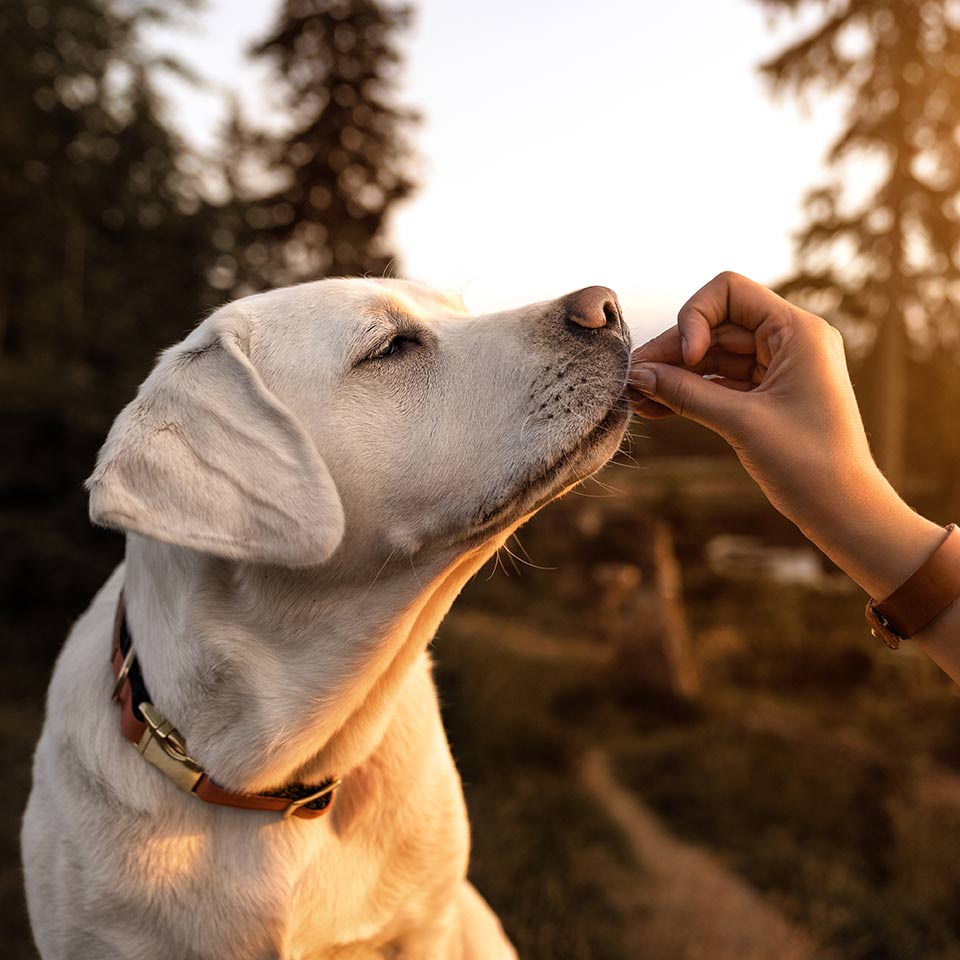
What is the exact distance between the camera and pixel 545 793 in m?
6.06

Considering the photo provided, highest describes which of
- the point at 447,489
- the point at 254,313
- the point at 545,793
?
the point at 254,313

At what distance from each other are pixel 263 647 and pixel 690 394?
1.25 m

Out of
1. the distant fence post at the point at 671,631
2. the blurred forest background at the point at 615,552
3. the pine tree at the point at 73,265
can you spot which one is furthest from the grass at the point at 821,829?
the pine tree at the point at 73,265

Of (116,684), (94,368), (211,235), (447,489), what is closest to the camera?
(447,489)

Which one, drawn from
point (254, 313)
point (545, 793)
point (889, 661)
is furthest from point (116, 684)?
point (889, 661)

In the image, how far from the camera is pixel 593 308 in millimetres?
2164

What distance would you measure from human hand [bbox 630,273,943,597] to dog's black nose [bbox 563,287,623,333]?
25 centimetres

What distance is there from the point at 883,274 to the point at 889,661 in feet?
15.7

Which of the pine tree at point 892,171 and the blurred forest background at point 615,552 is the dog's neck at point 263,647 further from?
the pine tree at point 892,171

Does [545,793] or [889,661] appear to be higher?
[545,793]

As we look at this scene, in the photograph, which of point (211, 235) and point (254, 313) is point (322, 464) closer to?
point (254, 313)

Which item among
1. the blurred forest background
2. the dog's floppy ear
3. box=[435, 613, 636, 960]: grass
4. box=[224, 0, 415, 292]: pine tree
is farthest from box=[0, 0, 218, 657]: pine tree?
the dog's floppy ear

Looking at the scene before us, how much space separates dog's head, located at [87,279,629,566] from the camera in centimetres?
189

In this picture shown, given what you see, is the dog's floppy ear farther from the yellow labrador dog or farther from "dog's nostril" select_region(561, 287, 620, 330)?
"dog's nostril" select_region(561, 287, 620, 330)
